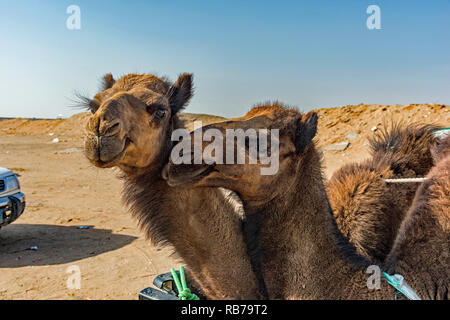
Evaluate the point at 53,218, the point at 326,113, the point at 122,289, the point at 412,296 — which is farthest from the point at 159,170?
the point at 326,113

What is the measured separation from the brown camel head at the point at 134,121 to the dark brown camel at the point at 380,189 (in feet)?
5.55

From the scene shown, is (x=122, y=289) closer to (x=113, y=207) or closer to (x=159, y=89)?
(x=159, y=89)

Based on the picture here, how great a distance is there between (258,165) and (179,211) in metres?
0.66

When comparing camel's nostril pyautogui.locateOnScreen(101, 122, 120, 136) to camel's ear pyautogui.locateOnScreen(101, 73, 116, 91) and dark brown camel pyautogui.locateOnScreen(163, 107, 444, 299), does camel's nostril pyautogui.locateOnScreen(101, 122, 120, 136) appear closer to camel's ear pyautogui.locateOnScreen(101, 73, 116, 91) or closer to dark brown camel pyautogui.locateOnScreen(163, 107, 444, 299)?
dark brown camel pyautogui.locateOnScreen(163, 107, 444, 299)

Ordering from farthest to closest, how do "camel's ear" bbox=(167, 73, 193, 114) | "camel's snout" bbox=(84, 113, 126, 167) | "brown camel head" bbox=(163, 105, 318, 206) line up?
1. "camel's ear" bbox=(167, 73, 193, 114)
2. "brown camel head" bbox=(163, 105, 318, 206)
3. "camel's snout" bbox=(84, 113, 126, 167)

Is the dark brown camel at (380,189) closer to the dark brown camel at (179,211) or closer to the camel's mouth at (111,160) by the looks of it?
the dark brown camel at (179,211)

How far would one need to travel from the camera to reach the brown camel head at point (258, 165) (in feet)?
6.79

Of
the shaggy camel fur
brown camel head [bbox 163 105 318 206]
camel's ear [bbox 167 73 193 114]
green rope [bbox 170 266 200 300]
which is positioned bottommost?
green rope [bbox 170 266 200 300]

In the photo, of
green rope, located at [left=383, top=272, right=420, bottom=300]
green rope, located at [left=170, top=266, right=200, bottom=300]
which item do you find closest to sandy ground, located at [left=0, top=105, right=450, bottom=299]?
green rope, located at [left=170, top=266, right=200, bottom=300]

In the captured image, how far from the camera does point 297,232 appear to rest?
2.35m

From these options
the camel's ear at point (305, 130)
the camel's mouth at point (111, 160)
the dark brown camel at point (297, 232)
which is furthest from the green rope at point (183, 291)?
the camel's ear at point (305, 130)

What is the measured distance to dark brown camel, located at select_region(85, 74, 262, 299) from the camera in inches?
93.1

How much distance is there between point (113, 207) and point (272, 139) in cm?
879

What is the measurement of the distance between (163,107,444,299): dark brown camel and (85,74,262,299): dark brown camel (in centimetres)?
15
